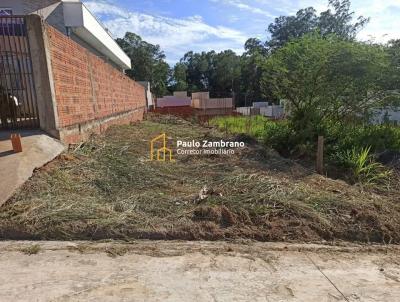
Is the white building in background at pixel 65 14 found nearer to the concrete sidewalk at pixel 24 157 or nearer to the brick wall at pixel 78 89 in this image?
the brick wall at pixel 78 89

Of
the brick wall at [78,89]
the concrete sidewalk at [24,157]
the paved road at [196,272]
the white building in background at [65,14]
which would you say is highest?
the white building in background at [65,14]

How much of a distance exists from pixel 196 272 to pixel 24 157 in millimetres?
3752

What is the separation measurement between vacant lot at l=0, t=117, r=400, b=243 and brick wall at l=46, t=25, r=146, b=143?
3.84 feet

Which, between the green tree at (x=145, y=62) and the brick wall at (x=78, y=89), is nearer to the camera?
the brick wall at (x=78, y=89)

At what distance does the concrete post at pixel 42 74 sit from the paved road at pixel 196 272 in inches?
132

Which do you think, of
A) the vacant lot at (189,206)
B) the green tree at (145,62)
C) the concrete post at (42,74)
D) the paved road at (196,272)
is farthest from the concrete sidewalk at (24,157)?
the green tree at (145,62)

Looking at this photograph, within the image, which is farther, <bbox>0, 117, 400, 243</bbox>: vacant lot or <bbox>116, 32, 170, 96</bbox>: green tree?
<bbox>116, 32, 170, 96</bbox>: green tree

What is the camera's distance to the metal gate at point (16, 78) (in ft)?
20.0

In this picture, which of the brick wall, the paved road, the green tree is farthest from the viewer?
the green tree

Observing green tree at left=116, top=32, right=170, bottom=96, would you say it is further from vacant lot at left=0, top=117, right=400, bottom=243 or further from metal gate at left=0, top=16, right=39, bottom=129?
vacant lot at left=0, top=117, right=400, bottom=243

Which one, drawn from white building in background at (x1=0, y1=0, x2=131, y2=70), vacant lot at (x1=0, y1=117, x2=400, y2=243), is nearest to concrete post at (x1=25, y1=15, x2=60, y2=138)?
vacant lot at (x1=0, y1=117, x2=400, y2=243)

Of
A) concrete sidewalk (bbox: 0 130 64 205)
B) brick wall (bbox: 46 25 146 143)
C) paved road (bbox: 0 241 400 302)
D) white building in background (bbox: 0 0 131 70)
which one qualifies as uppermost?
white building in background (bbox: 0 0 131 70)

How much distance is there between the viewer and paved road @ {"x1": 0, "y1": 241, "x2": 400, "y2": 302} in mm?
2607

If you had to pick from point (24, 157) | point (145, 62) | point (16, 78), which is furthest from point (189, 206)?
point (145, 62)
